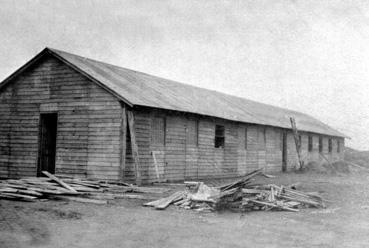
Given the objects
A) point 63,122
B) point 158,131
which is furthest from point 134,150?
point 63,122

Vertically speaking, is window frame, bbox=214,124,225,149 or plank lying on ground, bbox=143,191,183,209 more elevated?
window frame, bbox=214,124,225,149

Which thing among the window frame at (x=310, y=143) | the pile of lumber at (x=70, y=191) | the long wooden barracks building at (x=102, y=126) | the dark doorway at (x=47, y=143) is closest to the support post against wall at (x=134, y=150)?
the long wooden barracks building at (x=102, y=126)

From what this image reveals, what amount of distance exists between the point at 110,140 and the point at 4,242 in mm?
9753

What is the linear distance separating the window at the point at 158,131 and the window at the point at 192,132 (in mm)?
2070

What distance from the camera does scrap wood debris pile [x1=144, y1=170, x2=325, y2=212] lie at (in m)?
12.8

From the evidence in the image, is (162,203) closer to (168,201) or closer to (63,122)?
(168,201)

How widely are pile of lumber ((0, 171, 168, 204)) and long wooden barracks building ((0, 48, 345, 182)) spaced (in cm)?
190

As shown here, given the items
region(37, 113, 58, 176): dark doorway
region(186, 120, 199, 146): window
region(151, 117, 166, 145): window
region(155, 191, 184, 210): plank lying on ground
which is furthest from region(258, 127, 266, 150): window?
region(155, 191, 184, 210): plank lying on ground

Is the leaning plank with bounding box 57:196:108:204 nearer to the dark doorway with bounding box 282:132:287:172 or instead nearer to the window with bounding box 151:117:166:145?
the window with bounding box 151:117:166:145

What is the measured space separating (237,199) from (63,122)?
365 inches

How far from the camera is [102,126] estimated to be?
59.1ft

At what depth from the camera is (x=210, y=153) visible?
23.2 meters

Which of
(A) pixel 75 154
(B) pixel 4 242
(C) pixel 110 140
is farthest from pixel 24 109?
(B) pixel 4 242

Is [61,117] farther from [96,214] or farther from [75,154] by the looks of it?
[96,214]
